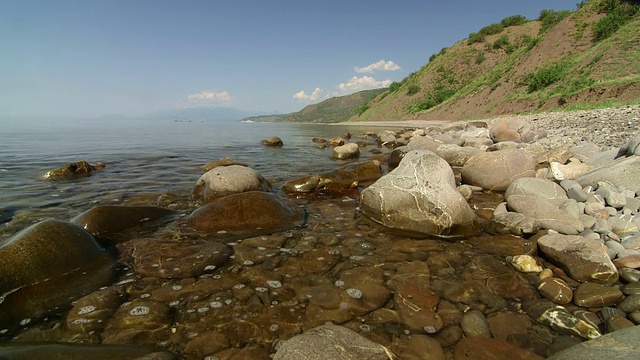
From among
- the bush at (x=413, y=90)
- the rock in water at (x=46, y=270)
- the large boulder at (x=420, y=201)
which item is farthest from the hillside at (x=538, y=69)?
the rock in water at (x=46, y=270)

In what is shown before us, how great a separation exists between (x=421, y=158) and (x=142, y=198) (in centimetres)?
649

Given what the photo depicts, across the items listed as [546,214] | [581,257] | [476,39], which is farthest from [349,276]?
[476,39]

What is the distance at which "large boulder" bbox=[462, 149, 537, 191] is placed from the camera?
299 inches

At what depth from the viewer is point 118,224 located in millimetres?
5191

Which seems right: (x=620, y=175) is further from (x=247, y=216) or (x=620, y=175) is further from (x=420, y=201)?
(x=247, y=216)

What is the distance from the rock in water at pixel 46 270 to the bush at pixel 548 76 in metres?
41.8

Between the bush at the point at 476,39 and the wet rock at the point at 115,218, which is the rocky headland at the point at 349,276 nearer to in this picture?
the wet rock at the point at 115,218

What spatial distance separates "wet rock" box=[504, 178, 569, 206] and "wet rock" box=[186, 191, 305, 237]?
4.59m

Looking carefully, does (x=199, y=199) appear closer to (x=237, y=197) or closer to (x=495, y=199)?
(x=237, y=197)

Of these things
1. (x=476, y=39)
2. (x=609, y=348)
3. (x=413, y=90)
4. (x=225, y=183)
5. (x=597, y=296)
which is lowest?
(x=597, y=296)

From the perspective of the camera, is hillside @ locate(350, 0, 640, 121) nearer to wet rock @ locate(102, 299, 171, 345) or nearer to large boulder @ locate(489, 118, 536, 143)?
large boulder @ locate(489, 118, 536, 143)

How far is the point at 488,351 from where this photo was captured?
2.63 m

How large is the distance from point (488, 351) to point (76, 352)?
3.41 meters

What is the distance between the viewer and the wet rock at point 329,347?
2240mm
